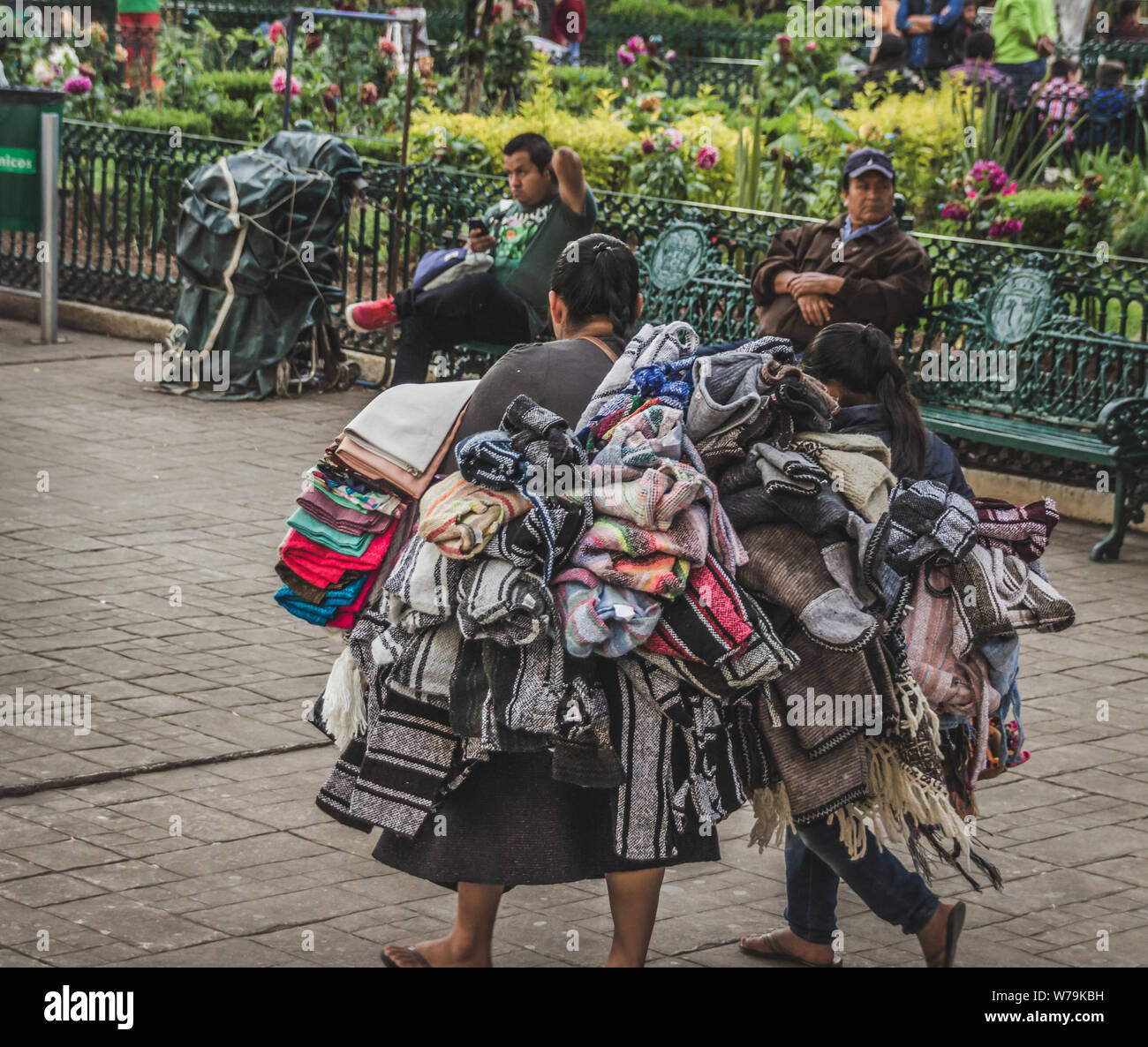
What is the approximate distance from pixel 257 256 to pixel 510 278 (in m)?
2.74

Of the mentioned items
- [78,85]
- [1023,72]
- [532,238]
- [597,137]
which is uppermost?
[1023,72]

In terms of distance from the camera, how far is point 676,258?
33.7ft

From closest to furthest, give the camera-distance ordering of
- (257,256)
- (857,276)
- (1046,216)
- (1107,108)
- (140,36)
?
1. (857,276)
2. (257,256)
3. (1046,216)
4. (1107,108)
5. (140,36)

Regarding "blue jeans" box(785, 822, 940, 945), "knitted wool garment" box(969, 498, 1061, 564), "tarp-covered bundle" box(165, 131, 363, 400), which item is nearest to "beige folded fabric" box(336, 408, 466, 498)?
"blue jeans" box(785, 822, 940, 945)

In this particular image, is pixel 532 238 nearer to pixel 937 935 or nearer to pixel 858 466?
pixel 858 466

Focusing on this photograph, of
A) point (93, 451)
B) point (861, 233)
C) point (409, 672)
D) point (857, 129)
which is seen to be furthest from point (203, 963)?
point (857, 129)

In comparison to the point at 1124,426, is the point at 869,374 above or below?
above

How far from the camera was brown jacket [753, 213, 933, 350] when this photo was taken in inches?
304

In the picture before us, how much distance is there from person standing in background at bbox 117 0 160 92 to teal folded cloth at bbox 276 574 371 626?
51.8ft

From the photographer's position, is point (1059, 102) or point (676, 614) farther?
point (1059, 102)

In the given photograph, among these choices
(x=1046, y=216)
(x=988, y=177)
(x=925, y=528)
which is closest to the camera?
(x=925, y=528)

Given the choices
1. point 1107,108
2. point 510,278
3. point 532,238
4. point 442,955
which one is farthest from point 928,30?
point 442,955

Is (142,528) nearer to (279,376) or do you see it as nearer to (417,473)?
(279,376)

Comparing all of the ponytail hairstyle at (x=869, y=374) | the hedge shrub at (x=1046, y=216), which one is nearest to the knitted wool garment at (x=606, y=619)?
the ponytail hairstyle at (x=869, y=374)
